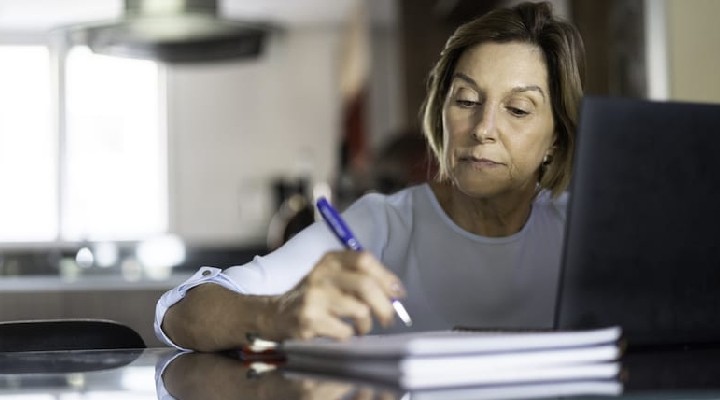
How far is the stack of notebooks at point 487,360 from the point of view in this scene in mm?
945

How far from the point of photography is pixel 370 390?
92cm

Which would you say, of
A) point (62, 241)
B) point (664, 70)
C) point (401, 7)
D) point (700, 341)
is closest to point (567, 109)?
point (700, 341)

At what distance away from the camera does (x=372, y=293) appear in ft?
3.42

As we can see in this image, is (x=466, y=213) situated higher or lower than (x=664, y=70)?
lower

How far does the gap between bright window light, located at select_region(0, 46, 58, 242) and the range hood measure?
210 inches

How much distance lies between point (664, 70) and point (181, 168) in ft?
22.5

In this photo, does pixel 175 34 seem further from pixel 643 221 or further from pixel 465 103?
pixel 643 221

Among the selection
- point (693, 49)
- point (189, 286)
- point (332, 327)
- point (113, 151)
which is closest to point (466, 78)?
point (189, 286)

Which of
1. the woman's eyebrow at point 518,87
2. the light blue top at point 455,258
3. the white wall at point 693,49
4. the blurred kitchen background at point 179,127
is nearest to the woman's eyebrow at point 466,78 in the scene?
the woman's eyebrow at point 518,87

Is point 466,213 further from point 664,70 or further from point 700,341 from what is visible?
point 664,70

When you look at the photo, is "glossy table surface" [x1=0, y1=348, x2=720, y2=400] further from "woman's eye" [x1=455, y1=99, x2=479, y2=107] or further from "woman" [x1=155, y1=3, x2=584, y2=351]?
"woman's eye" [x1=455, y1=99, x2=479, y2=107]

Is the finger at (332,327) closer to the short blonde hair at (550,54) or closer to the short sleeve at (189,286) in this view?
the short sleeve at (189,286)

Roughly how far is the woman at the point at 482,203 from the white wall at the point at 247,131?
791 cm

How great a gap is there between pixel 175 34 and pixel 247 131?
565 cm
